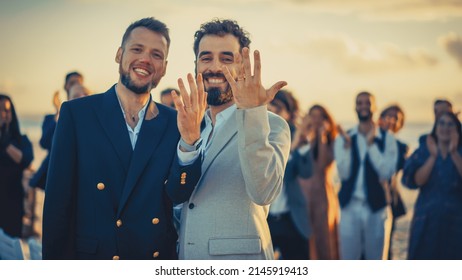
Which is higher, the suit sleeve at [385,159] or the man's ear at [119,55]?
the man's ear at [119,55]

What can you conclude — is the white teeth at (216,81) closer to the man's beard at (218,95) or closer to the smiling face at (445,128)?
the man's beard at (218,95)

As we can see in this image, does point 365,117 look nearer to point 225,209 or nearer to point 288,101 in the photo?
point 288,101

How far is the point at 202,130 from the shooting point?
343cm

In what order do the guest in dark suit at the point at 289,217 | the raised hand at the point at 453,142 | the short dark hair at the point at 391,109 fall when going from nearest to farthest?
1. the raised hand at the point at 453,142
2. the guest in dark suit at the point at 289,217
3. the short dark hair at the point at 391,109

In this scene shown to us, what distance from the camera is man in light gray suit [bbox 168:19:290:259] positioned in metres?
2.90

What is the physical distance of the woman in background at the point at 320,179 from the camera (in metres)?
6.54

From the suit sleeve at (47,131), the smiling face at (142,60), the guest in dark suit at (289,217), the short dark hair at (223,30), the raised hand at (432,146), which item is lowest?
the guest in dark suit at (289,217)

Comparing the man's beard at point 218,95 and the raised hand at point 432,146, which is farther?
the raised hand at point 432,146

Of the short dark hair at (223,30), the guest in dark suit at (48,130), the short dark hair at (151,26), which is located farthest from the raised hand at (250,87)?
the guest in dark suit at (48,130)
